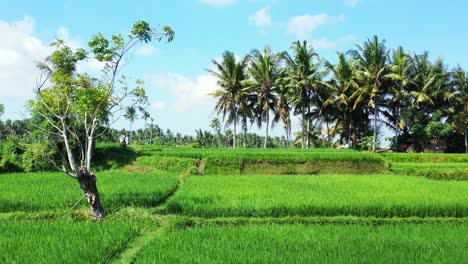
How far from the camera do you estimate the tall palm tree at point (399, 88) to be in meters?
27.0

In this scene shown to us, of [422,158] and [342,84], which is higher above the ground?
[342,84]

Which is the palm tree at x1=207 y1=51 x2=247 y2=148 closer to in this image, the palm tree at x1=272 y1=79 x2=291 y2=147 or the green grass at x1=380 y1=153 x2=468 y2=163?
the palm tree at x1=272 y1=79 x2=291 y2=147

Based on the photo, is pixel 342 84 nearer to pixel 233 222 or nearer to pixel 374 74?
pixel 374 74

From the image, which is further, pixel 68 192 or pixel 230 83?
pixel 230 83

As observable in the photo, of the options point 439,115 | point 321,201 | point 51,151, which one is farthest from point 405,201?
point 439,115

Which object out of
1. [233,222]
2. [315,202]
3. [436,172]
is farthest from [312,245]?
[436,172]

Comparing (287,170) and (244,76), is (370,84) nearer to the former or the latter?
(244,76)

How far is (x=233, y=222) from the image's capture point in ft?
27.4

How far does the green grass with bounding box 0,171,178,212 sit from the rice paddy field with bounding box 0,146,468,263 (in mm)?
23

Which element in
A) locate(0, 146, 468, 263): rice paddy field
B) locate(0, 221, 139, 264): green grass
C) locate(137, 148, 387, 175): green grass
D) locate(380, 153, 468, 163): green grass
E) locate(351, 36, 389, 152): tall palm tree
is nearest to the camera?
locate(0, 221, 139, 264): green grass

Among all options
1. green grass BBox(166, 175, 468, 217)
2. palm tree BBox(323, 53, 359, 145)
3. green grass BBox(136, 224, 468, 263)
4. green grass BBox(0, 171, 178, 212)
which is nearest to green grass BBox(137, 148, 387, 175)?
green grass BBox(0, 171, 178, 212)

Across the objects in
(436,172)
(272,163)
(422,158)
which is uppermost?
(422,158)

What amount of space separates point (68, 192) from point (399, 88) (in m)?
23.3

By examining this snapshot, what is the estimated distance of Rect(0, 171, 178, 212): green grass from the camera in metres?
8.99
